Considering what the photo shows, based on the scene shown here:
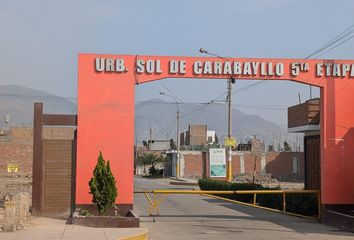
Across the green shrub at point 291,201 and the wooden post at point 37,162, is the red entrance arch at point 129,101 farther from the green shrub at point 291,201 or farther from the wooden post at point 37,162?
the green shrub at point 291,201

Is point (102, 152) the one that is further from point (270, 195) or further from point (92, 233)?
point (270, 195)

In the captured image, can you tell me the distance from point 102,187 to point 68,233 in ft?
10.5

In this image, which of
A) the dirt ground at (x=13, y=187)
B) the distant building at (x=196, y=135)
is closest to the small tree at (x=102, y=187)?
the dirt ground at (x=13, y=187)

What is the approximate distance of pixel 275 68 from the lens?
63.4 feet

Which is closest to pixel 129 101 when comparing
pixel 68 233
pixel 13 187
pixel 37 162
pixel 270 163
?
pixel 37 162

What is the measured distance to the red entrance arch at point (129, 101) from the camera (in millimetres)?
18484

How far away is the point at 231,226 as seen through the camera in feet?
59.5

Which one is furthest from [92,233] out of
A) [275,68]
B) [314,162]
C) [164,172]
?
[164,172]

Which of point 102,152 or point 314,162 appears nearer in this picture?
point 102,152

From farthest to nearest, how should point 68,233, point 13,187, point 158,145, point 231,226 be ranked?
point 158,145, point 13,187, point 231,226, point 68,233

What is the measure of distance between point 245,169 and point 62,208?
2606 inches

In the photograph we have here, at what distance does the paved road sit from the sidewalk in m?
0.96

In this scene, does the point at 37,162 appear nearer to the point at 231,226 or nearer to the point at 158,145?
the point at 231,226

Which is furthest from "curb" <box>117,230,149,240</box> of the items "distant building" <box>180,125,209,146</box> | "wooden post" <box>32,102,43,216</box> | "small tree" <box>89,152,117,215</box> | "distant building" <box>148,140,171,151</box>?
"distant building" <box>148,140,171,151</box>
